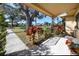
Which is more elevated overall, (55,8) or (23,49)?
(55,8)

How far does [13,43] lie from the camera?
6953 millimetres

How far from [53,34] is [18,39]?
0.99 metres

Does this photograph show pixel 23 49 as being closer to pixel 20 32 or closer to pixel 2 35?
pixel 20 32

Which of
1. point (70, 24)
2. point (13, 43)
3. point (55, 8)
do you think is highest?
point (55, 8)

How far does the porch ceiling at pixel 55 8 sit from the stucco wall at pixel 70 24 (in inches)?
5.6

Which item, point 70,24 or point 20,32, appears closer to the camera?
point 20,32

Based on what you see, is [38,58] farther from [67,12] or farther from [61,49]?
[67,12]

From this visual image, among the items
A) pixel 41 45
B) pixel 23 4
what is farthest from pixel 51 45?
pixel 23 4

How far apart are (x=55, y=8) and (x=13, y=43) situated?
1517 millimetres

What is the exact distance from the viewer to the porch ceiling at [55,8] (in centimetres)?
678

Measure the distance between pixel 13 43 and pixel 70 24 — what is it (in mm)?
1682

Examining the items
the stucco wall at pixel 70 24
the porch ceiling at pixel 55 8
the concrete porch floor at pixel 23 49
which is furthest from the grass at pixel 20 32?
the stucco wall at pixel 70 24

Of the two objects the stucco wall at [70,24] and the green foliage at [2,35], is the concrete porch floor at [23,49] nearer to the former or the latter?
the green foliage at [2,35]

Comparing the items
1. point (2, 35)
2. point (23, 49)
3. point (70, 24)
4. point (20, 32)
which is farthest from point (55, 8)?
point (2, 35)
